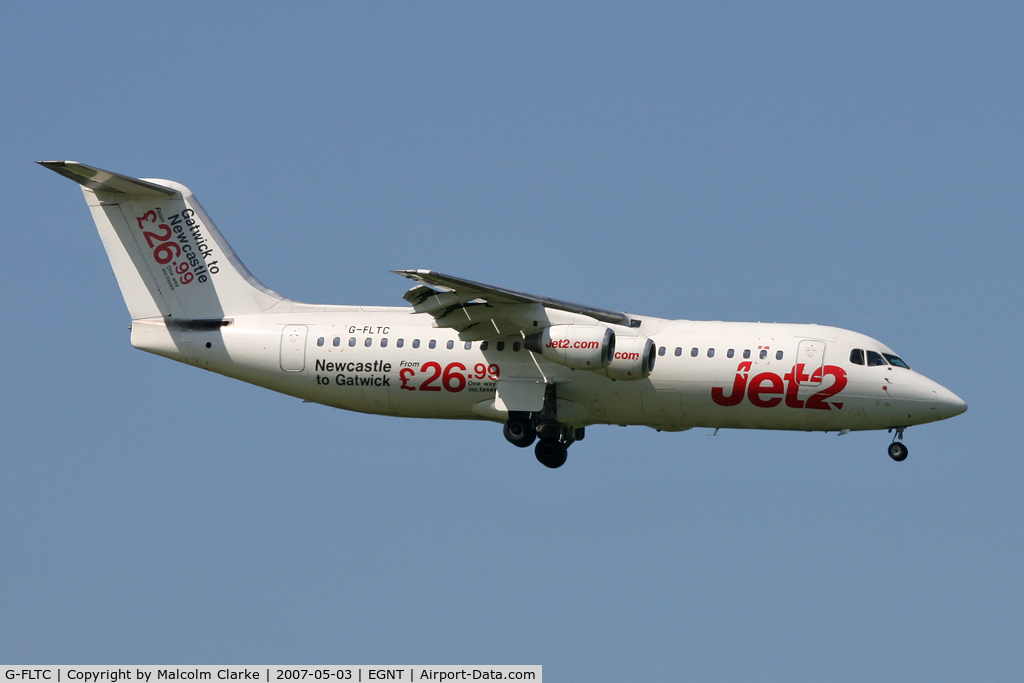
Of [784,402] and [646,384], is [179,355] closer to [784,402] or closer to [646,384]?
[646,384]

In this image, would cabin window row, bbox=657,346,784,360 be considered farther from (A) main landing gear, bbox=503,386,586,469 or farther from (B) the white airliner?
(A) main landing gear, bbox=503,386,586,469

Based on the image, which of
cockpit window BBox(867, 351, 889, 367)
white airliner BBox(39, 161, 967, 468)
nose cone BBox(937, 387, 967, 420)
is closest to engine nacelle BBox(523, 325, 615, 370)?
white airliner BBox(39, 161, 967, 468)

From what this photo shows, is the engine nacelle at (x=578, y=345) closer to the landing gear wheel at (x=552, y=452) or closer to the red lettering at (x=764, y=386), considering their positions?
the red lettering at (x=764, y=386)

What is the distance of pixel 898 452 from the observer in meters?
25.5

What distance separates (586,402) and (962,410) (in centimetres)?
613

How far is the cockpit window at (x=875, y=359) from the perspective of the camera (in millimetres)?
25406

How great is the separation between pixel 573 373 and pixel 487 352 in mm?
1485

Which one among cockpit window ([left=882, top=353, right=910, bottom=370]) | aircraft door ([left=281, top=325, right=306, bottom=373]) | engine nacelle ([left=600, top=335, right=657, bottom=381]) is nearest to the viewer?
engine nacelle ([left=600, top=335, right=657, bottom=381])

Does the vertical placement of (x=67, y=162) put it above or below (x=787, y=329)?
above

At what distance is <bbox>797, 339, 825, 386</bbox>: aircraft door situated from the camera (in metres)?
25.2

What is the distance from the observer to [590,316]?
2575 cm

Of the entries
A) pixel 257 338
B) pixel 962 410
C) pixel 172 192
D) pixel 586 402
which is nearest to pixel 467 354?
pixel 586 402

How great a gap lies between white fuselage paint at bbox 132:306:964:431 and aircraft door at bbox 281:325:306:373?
0.02 metres

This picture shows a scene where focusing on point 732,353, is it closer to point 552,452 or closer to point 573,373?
point 573,373
